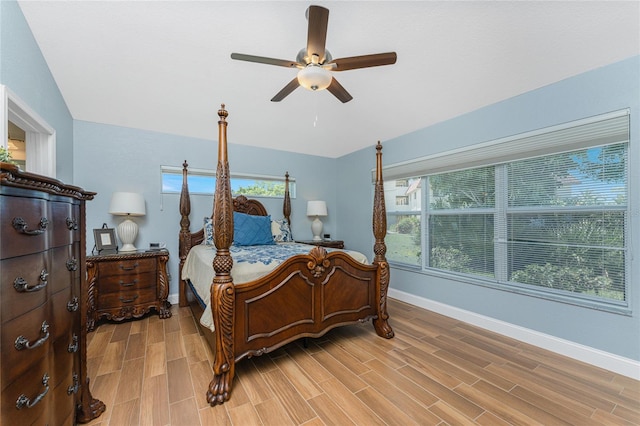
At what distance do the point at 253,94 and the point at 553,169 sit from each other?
324 cm

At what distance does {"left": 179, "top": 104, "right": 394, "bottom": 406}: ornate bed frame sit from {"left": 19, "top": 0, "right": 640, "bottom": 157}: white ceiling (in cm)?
95

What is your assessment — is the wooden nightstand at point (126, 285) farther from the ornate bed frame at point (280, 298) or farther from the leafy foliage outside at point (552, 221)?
the leafy foliage outside at point (552, 221)

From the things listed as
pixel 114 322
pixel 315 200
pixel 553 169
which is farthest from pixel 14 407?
pixel 315 200

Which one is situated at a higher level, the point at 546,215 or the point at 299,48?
the point at 299,48

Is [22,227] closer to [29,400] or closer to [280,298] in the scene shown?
[29,400]

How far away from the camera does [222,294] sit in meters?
1.76

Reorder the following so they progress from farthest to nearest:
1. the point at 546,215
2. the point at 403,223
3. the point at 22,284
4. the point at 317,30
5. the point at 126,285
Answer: the point at 403,223
the point at 126,285
the point at 546,215
the point at 317,30
the point at 22,284

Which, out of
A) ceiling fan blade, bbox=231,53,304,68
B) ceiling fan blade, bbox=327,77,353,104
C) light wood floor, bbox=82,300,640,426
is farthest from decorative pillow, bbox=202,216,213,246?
ceiling fan blade, bbox=327,77,353,104

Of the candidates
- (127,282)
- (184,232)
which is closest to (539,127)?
(184,232)

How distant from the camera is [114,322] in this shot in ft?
9.80

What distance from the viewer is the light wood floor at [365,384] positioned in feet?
5.23

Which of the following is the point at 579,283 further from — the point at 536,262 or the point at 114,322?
the point at 114,322

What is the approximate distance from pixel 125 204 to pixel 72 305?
2.08 metres

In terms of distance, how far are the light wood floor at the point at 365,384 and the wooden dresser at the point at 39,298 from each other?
0.52 meters
